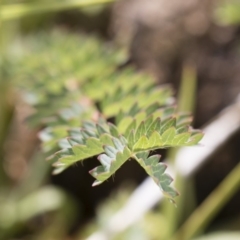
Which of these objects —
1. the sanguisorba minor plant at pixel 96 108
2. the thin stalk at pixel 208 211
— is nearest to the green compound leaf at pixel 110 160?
the sanguisorba minor plant at pixel 96 108

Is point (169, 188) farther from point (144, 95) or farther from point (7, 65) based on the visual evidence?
point (7, 65)

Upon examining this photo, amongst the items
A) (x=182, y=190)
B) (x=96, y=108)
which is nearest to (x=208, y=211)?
(x=182, y=190)

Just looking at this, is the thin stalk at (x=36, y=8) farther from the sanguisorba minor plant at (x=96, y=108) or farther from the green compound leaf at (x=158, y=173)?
the green compound leaf at (x=158, y=173)

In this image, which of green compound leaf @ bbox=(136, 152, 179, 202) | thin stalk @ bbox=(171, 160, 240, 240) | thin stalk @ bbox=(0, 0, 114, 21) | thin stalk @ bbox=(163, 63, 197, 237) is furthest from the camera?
thin stalk @ bbox=(163, 63, 197, 237)

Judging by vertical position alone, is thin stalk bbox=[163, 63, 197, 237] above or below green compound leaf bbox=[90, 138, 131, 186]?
below

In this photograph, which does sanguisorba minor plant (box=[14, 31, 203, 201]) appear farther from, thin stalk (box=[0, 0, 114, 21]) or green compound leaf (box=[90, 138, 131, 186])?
thin stalk (box=[0, 0, 114, 21])

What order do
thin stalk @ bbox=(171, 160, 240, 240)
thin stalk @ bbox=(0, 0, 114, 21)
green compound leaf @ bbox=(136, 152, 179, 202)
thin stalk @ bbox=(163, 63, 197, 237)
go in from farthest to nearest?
thin stalk @ bbox=(163, 63, 197, 237) < thin stalk @ bbox=(171, 160, 240, 240) < thin stalk @ bbox=(0, 0, 114, 21) < green compound leaf @ bbox=(136, 152, 179, 202)

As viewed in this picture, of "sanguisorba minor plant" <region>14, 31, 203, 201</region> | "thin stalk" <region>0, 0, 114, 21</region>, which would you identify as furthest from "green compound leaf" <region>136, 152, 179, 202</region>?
"thin stalk" <region>0, 0, 114, 21</region>

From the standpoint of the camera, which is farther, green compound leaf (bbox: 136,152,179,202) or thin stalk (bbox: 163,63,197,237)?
thin stalk (bbox: 163,63,197,237)
